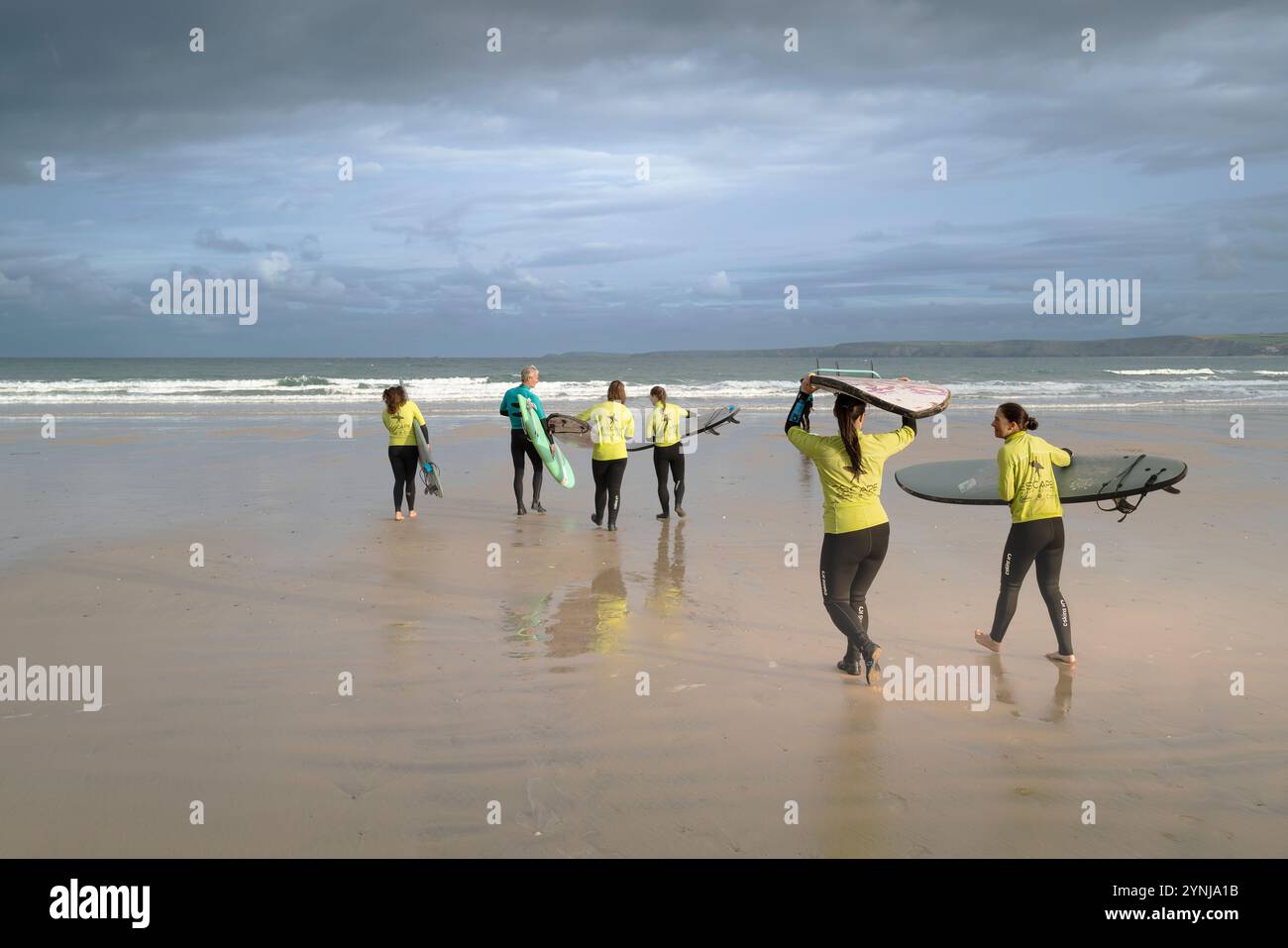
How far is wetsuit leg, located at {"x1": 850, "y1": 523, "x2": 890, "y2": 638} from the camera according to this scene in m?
5.44

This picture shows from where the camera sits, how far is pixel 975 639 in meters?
6.22

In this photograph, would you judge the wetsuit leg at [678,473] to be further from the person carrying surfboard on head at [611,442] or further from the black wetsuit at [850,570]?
the black wetsuit at [850,570]

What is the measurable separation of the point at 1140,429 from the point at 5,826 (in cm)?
2362

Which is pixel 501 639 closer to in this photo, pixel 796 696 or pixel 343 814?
pixel 796 696

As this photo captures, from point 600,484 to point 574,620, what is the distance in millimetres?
3740

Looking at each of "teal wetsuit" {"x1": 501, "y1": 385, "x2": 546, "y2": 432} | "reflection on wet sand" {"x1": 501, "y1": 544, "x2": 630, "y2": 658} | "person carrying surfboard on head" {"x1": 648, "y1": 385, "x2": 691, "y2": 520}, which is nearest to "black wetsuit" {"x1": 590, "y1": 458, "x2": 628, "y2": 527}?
"person carrying surfboard on head" {"x1": 648, "y1": 385, "x2": 691, "y2": 520}

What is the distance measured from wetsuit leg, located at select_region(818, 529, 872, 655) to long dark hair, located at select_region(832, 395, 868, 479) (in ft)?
1.26

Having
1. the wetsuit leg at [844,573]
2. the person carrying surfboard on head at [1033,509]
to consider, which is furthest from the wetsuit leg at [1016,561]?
the wetsuit leg at [844,573]

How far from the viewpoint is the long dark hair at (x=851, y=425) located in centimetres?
531

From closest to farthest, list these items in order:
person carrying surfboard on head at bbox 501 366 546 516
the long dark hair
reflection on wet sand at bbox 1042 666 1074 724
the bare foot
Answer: reflection on wet sand at bbox 1042 666 1074 724 → the long dark hair → the bare foot → person carrying surfboard on head at bbox 501 366 546 516

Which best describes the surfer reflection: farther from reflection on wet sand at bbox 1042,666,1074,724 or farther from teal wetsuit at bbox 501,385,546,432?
reflection on wet sand at bbox 1042,666,1074,724

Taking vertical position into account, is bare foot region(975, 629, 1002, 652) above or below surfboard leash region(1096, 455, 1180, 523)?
below
